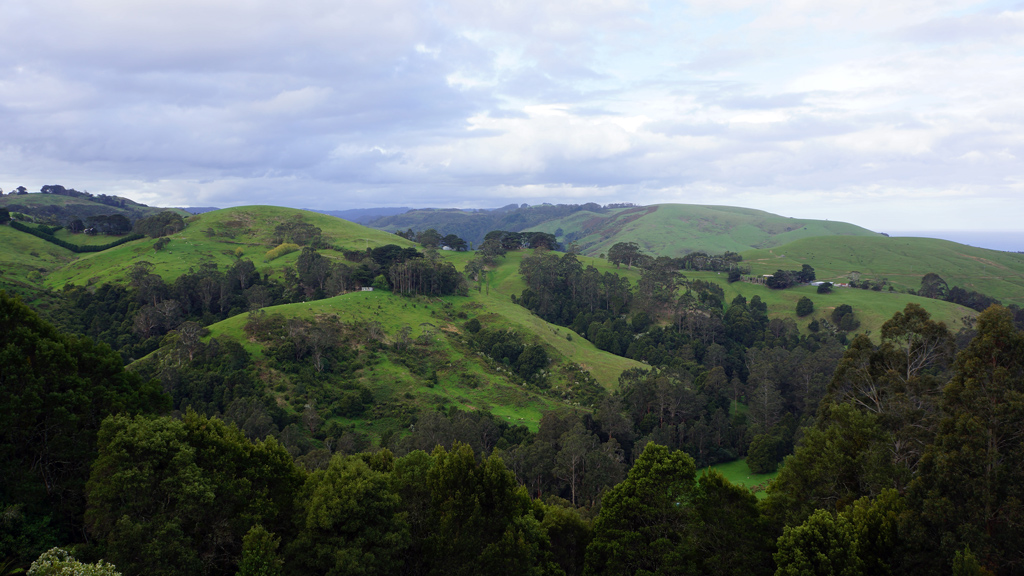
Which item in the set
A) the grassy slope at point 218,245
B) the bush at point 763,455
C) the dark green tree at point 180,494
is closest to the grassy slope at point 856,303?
the bush at point 763,455

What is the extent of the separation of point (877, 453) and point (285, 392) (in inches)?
2275

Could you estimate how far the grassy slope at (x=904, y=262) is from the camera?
455ft

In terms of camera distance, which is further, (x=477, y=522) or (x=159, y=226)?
(x=159, y=226)

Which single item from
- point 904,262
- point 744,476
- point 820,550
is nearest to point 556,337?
point 744,476

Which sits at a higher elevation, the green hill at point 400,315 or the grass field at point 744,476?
the green hill at point 400,315

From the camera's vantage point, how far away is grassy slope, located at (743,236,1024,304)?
138625 millimetres

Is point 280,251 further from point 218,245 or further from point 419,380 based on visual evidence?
point 419,380

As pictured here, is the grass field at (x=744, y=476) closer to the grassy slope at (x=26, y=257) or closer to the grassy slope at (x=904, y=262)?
the grassy slope at (x=904, y=262)

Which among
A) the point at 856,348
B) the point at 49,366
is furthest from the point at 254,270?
the point at 856,348

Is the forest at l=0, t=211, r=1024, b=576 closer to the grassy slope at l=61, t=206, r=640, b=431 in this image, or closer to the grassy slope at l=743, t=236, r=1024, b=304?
the grassy slope at l=61, t=206, r=640, b=431

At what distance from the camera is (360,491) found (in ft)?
64.1

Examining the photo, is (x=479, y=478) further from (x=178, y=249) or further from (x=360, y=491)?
(x=178, y=249)

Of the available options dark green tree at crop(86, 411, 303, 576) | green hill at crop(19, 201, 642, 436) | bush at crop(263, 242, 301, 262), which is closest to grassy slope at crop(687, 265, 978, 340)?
green hill at crop(19, 201, 642, 436)

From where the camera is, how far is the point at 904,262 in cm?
15838
